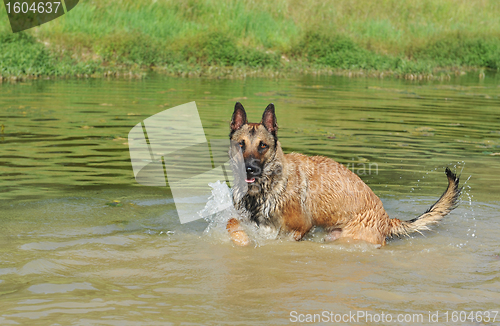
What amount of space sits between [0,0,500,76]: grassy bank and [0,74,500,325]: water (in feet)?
33.0

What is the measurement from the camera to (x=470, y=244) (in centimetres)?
589

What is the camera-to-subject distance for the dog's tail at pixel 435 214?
593cm

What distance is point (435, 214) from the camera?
5992 mm

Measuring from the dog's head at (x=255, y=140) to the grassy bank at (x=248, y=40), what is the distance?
1536cm

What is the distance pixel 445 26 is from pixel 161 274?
32617 millimetres

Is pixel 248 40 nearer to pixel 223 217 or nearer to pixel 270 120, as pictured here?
pixel 223 217

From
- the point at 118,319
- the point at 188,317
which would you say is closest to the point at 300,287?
the point at 188,317

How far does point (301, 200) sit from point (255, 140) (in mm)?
824

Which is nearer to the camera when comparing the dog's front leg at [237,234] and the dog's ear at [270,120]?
the dog's front leg at [237,234]

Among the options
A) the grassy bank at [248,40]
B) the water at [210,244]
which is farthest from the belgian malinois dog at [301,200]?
the grassy bank at [248,40]

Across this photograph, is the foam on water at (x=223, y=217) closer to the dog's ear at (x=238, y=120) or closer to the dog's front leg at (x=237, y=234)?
the dog's front leg at (x=237, y=234)

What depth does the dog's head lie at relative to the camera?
18.9ft

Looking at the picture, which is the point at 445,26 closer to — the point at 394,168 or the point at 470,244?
the point at 394,168

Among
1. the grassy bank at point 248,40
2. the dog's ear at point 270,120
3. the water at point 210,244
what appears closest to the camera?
the water at point 210,244
